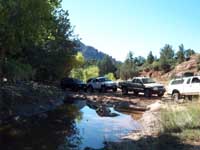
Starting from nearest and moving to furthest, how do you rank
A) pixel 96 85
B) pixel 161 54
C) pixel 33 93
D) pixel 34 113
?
pixel 34 113, pixel 33 93, pixel 96 85, pixel 161 54

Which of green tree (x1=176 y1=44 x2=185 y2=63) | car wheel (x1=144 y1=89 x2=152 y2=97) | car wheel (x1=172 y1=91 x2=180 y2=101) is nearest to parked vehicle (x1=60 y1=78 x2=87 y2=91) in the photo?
car wheel (x1=144 y1=89 x2=152 y2=97)

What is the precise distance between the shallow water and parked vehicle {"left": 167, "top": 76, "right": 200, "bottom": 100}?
7550 millimetres

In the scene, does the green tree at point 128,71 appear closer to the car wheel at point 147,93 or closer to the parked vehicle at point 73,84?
the parked vehicle at point 73,84

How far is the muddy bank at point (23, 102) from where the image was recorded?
73.0 ft

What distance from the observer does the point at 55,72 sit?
152 ft

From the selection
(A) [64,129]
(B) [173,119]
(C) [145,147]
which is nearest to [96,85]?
(A) [64,129]

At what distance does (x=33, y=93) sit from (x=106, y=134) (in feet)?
42.9

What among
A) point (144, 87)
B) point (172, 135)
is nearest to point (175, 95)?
point (144, 87)

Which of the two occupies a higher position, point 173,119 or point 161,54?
point 161,54

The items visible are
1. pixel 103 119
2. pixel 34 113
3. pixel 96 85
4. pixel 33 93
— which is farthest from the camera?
pixel 96 85

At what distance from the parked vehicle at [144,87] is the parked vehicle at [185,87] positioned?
7.56 feet

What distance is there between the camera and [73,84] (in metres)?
46.8

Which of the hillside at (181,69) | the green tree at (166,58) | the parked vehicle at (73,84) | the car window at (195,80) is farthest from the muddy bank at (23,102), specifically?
the green tree at (166,58)

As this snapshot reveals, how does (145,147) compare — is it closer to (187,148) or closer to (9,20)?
(187,148)
